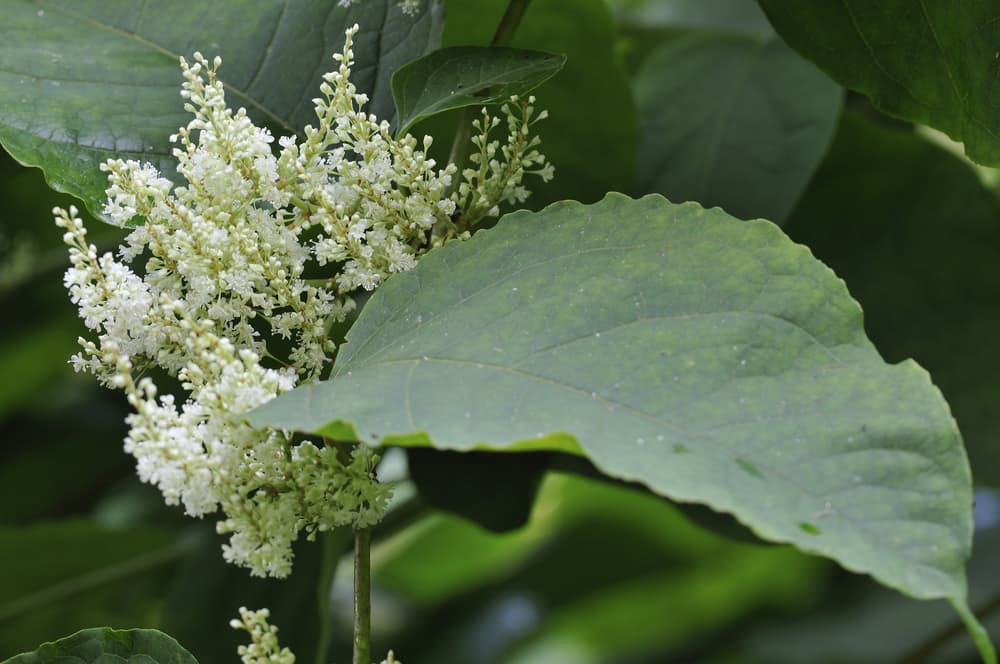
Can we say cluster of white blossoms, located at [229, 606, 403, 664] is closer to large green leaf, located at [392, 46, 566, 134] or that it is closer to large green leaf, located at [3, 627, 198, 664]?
large green leaf, located at [3, 627, 198, 664]

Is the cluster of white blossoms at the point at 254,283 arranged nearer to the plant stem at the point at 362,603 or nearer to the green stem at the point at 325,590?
the plant stem at the point at 362,603

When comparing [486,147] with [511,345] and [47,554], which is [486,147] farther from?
[47,554]

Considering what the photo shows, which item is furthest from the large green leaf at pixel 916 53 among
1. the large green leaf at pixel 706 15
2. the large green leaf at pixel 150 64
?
the large green leaf at pixel 706 15

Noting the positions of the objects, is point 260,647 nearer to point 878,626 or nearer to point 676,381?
point 676,381

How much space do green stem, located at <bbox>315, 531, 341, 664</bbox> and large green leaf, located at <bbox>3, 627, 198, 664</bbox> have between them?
1.09 ft

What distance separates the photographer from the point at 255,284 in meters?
0.82

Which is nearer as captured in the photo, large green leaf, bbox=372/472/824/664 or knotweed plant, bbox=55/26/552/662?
knotweed plant, bbox=55/26/552/662

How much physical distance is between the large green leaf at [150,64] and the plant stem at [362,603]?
0.39 meters

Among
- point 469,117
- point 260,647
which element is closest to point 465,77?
point 469,117

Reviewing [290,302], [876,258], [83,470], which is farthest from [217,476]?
[83,470]

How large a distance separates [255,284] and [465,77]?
0.81ft

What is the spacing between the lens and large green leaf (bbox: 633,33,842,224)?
1.34 metres

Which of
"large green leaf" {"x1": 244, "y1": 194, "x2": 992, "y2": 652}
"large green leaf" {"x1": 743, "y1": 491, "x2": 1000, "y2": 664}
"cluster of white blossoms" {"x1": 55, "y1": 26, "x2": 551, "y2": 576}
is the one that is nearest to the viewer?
"large green leaf" {"x1": 244, "y1": 194, "x2": 992, "y2": 652}

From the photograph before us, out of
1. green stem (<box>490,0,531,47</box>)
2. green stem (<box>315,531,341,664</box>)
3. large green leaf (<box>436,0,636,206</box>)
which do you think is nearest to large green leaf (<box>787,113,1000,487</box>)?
large green leaf (<box>436,0,636,206</box>)
